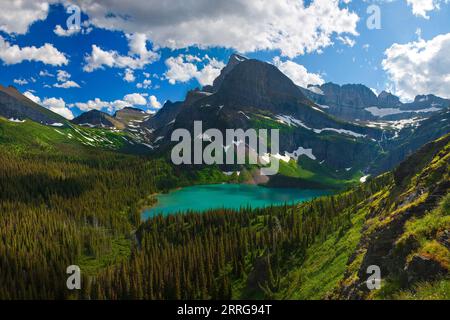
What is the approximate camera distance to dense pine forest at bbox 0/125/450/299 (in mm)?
40562

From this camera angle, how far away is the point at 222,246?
92750mm

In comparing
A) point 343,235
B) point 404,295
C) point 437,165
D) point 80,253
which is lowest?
→ point 80,253

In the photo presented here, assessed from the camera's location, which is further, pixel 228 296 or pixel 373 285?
pixel 228 296

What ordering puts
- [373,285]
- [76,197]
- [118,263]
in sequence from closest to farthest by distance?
[373,285]
[118,263]
[76,197]

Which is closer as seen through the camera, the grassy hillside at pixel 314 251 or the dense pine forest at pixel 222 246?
the grassy hillside at pixel 314 251

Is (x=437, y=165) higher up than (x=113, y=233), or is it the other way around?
(x=437, y=165)

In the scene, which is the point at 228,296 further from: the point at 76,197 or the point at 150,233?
the point at 76,197

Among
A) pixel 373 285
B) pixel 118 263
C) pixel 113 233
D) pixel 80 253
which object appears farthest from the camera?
pixel 113 233

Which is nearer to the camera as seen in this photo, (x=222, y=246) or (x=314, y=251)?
(x=314, y=251)

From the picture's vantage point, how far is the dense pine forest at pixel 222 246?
40562mm

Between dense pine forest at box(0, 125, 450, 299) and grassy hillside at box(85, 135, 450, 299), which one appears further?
dense pine forest at box(0, 125, 450, 299)
